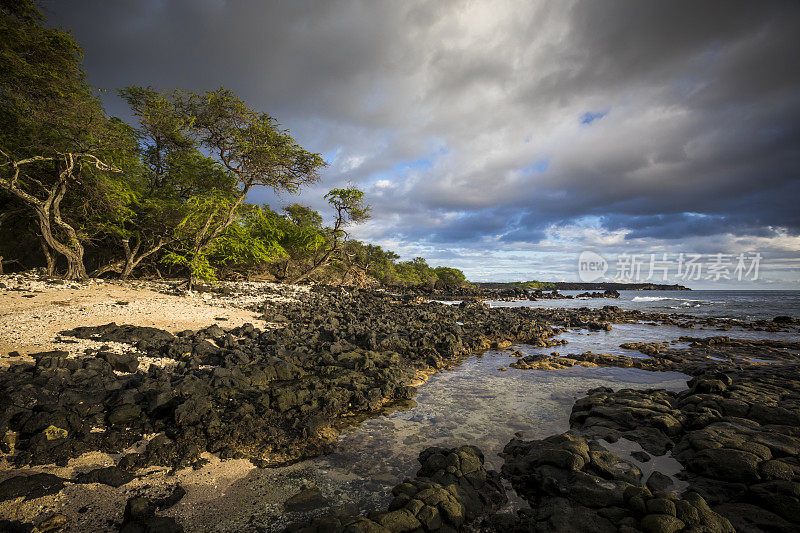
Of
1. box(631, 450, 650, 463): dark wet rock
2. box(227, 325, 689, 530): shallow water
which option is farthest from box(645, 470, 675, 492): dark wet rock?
box(227, 325, 689, 530): shallow water

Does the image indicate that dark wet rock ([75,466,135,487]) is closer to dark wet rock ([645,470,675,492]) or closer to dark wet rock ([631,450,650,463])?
dark wet rock ([645,470,675,492])

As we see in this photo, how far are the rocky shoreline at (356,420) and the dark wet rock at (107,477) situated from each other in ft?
0.07

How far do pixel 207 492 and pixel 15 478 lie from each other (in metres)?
2.26

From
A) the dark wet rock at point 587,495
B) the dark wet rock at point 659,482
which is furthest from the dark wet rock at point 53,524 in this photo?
the dark wet rock at point 659,482

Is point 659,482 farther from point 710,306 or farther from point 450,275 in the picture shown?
point 450,275

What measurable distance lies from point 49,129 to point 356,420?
65.9 feet

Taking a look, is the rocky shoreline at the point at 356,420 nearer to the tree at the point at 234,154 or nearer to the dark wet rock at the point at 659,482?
the dark wet rock at the point at 659,482

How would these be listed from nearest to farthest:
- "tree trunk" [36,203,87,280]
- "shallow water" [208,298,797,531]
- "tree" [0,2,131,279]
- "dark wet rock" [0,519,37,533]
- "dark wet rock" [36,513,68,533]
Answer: "dark wet rock" [0,519,37,533] → "dark wet rock" [36,513,68,533] → "shallow water" [208,298,797,531] → "tree" [0,2,131,279] → "tree trunk" [36,203,87,280]

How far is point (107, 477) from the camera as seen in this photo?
4.12 metres

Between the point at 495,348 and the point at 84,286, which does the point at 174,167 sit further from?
the point at 495,348

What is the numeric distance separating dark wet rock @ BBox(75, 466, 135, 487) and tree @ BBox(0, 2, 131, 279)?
16017 mm

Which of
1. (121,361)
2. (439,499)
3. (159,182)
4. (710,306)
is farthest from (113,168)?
(710,306)

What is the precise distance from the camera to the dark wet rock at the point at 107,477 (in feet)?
13.3

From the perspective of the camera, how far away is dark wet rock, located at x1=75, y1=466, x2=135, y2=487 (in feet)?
13.3
